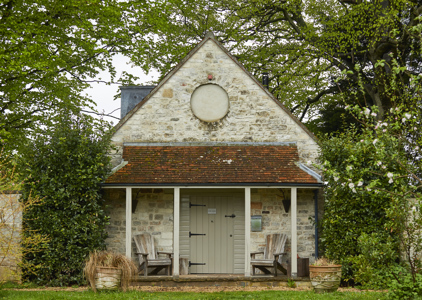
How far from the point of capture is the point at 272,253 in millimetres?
13250

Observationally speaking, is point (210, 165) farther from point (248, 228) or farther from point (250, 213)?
point (248, 228)

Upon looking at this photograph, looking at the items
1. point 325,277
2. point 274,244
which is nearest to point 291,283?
point 325,277

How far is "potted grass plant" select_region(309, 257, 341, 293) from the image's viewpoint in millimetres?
11016

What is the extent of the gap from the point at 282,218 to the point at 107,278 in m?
4.94

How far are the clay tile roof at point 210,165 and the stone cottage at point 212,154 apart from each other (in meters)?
0.04

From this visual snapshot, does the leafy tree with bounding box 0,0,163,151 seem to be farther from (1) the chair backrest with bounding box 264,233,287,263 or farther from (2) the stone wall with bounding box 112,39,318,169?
(1) the chair backrest with bounding box 264,233,287,263

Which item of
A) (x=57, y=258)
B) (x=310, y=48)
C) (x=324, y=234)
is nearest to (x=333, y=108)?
(x=310, y=48)

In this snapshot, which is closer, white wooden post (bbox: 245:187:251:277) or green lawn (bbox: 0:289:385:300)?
green lawn (bbox: 0:289:385:300)

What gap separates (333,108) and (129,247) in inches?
570

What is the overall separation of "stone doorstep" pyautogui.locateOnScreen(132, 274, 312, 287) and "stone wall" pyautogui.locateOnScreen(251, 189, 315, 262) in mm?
1342

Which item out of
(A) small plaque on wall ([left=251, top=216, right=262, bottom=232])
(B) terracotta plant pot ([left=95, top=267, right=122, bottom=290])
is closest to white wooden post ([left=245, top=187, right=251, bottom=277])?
(A) small plaque on wall ([left=251, top=216, right=262, bottom=232])

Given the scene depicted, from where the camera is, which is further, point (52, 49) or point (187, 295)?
point (52, 49)

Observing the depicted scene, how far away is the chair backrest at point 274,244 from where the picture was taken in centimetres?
1322

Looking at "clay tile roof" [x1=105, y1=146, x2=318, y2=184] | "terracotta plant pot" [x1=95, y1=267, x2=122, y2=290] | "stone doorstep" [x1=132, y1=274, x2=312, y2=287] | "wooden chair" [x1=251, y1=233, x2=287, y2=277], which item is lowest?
"stone doorstep" [x1=132, y1=274, x2=312, y2=287]
